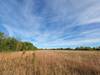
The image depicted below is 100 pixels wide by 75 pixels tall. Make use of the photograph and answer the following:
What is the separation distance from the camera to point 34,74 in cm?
374

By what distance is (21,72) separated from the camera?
3736 millimetres

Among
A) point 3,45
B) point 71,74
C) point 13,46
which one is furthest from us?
point 13,46

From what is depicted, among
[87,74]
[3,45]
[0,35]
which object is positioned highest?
[0,35]

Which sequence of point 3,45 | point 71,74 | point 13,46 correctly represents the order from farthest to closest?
1. point 13,46
2. point 3,45
3. point 71,74

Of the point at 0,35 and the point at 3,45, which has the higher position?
the point at 0,35

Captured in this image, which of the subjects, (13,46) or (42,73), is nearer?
(42,73)

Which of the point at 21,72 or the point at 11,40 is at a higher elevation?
the point at 11,40

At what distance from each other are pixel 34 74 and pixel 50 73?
19.1 inches

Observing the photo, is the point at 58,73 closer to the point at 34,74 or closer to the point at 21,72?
the point at 34,74

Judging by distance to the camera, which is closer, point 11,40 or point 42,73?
point 42,73

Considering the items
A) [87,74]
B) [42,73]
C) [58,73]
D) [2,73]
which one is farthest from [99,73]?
[2,73]

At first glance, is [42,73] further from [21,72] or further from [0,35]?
[0,35]

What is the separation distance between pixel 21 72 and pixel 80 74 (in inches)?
70.4

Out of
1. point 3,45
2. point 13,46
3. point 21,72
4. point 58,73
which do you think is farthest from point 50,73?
point 13,46
